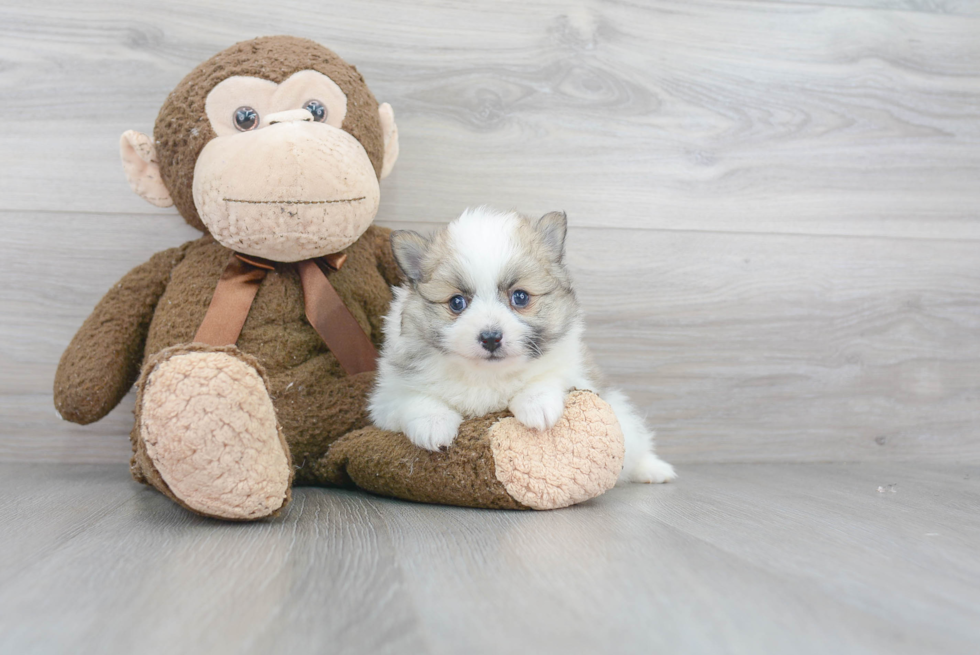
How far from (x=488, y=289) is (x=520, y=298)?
2.6 inches

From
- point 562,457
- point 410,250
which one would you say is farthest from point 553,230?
point 562,457

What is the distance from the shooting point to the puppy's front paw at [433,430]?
1.25 metres

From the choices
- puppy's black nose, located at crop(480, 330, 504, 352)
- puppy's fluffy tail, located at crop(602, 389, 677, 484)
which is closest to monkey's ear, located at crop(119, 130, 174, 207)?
puppy's black nose, located at crop(480, 330, 504, 352)

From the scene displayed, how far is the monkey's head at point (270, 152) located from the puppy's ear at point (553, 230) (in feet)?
1.15

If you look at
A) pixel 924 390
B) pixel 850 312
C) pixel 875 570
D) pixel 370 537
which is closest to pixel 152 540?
pixel 370 537

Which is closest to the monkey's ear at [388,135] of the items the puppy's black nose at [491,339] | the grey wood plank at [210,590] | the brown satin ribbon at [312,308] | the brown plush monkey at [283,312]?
the brown plush monkey at [283,312]

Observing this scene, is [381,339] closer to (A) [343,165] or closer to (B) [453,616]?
(A) [343,165]

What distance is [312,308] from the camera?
1.48 m

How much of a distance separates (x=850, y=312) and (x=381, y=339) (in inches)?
53.2

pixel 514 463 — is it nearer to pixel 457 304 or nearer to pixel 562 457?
pixel 562 457

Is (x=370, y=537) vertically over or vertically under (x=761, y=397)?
over

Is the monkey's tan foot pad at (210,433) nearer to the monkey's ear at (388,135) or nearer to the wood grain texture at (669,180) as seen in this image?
the monkey's ear at (388,135)

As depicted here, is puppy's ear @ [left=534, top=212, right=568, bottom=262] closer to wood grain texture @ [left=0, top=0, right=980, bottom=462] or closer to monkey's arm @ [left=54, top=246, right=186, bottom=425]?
wood grain texture @ [left=0, top=0, right=980, bottom=462]

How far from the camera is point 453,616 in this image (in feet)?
2.47
